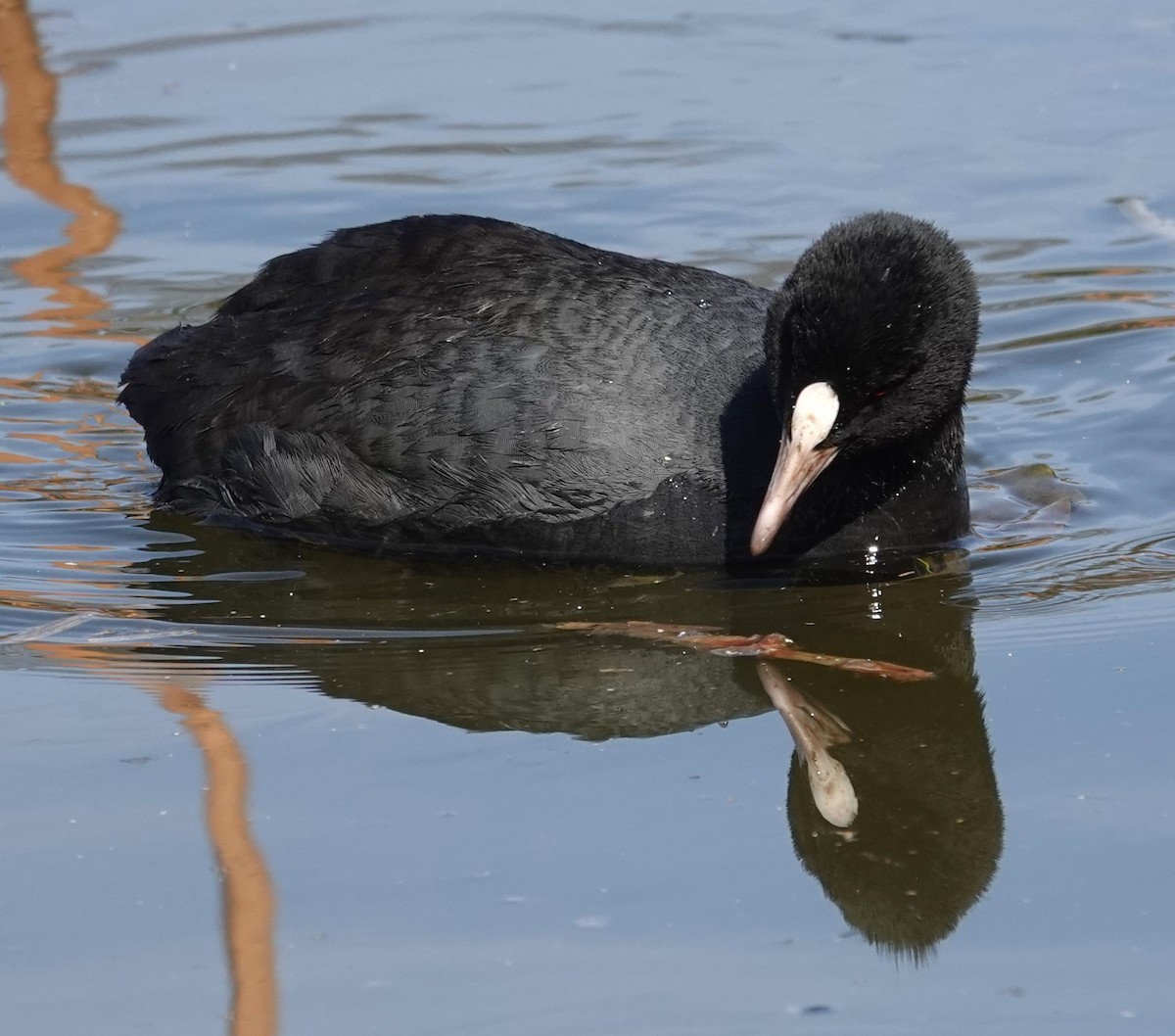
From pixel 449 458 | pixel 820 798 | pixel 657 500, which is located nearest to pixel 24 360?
pixel 449 458

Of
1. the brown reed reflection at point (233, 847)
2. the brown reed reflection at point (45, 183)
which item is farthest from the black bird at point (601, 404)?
the brown reed reflection at point (45, 183)

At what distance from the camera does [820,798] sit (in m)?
3.87

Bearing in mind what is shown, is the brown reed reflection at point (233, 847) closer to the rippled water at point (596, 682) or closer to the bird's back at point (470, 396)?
the rippled water at point (596, 682)

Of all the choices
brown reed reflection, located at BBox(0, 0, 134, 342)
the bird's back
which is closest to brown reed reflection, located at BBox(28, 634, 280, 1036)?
the bird's back

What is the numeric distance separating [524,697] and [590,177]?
4.58m

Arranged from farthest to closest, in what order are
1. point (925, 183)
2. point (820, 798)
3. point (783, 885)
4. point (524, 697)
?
1. point (925, 183)
2. point (524, 697)
3. point (820, 798)
4. point (783, 885)

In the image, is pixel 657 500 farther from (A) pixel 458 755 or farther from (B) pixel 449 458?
(A) pixel 458 755

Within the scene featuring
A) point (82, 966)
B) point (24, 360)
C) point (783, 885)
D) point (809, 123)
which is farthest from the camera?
point (809, 123)

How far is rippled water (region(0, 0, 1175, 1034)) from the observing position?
10.6ft

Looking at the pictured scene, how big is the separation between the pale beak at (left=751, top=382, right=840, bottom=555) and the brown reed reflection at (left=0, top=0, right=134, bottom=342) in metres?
3.48

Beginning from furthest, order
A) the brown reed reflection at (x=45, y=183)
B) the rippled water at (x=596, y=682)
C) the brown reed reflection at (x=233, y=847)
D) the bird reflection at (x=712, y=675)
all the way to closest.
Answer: the brown reed reflection at (x=45, y=183)
the bird reflection at (x=712, y=675)
the rippled water at (x=596, y=682)
the brown reed reflection at (x=233, y=847)

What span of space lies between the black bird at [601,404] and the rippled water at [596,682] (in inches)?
6.5

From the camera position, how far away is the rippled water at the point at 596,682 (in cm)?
324

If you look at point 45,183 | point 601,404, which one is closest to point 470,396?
point 601,404
